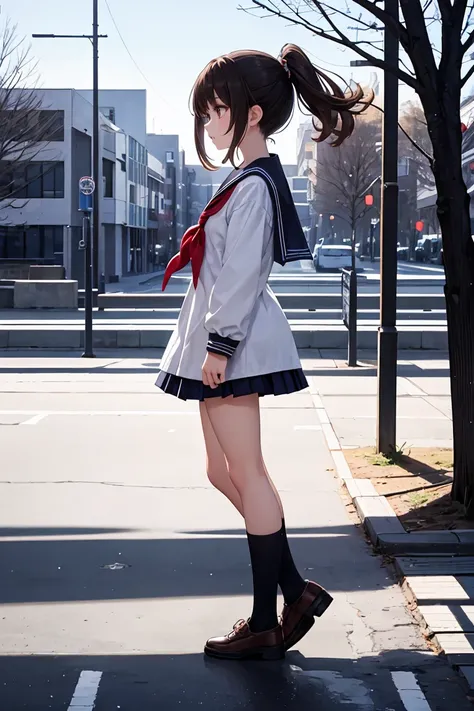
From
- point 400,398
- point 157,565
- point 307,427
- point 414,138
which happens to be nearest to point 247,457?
point 157,565

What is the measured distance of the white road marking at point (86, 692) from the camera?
3453 millimetres

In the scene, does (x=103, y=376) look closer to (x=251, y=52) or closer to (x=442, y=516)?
(x=442, y=516)

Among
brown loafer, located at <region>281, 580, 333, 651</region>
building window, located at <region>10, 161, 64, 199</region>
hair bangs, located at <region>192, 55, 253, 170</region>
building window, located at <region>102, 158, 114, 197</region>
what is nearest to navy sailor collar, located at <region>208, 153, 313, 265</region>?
hair bangs, located at <region>192, 55, 253, 170</region>

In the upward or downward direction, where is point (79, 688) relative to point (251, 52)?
downward

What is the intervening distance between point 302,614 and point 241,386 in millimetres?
804

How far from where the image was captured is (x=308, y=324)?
21.9 metres

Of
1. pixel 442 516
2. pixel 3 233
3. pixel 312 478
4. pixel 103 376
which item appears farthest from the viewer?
pixel 3 233

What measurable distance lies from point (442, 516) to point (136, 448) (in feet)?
10.4

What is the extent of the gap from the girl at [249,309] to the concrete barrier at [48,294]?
78.1ft

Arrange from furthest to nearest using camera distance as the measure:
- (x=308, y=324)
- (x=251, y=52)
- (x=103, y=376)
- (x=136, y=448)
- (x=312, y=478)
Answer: (x=308, y=324) < (x=103, y=376) < (x=136, y=448) < (x=312, y=478) < (x=251, y=52)

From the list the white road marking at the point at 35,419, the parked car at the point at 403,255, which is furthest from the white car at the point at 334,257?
the white road marking at the point at 35,419

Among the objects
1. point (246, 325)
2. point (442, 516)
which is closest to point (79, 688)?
point (246, 325)

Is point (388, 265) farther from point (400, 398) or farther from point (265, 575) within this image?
point (400, 398)

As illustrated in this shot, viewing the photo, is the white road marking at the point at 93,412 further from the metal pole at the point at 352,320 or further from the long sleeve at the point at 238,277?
the long sleeve at the point at 238,277
